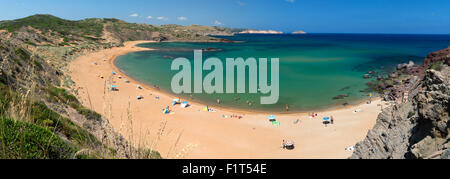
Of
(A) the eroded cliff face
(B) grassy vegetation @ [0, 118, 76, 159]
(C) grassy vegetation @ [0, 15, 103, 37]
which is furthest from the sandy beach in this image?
(C) grassy vegetation @ [0, 15, 103, 37]

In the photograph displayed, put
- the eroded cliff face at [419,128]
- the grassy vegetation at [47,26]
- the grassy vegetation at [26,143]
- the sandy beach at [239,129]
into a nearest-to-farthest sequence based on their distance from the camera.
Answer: the grassy vegetation at [26,143] → the eroded cliff face at [419,128] → the sandy beach at [239,129] → the grassy vegetation at [47,26]

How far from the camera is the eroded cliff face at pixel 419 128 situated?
5.36 metres

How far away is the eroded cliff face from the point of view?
5.36m

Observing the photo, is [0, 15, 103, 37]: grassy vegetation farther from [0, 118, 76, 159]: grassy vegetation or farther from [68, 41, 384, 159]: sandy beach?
[0, 118, 76, 159]: grassy vegetation

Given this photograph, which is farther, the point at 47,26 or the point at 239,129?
the point at 47,26

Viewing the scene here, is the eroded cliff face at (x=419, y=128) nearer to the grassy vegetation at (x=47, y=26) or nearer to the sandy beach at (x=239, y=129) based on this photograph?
the sandy beach at (x=239, y=129)

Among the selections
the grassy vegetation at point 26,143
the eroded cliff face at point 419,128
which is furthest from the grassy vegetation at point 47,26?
the eroded cliff face at point 419,128

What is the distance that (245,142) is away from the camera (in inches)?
639

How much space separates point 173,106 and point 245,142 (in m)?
10.1

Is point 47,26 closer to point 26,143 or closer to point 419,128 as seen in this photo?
point 26,143

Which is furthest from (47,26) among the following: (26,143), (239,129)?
(26,143)

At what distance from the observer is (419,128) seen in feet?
21.1
